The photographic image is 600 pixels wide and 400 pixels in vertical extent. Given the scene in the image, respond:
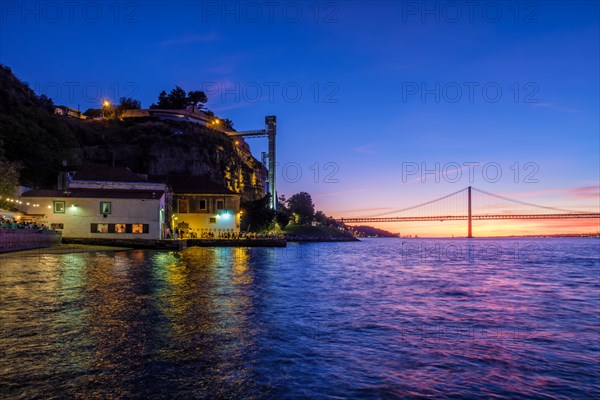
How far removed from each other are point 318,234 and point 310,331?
104 metres

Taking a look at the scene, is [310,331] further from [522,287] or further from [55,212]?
[55,212]

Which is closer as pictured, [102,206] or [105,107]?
[102,206]

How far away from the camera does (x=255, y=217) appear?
257 ft

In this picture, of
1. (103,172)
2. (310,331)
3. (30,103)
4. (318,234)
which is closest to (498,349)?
(310,331)

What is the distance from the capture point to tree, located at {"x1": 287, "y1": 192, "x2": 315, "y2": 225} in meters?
137

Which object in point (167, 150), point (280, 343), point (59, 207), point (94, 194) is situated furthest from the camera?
point (167, 150)

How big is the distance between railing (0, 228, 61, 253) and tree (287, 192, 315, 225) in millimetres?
96034

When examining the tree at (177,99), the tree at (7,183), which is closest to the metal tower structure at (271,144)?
the tree at (177,99)

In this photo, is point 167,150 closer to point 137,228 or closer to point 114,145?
point 114,145

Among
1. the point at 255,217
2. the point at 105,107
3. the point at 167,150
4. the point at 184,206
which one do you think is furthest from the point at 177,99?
the point at 184,206

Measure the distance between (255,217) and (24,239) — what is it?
46716 millimetres

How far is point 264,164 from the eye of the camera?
12031 cm

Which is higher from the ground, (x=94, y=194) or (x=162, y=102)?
(x=162, y=102)

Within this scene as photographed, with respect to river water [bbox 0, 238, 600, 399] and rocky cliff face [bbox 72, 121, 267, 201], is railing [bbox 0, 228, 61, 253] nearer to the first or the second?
river water [bbox 0, 238, 600, 399]
